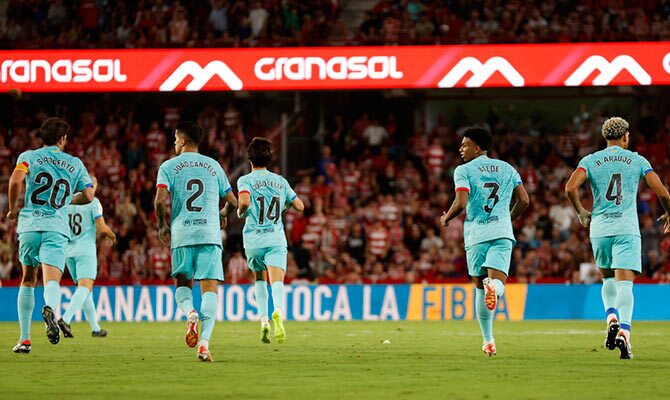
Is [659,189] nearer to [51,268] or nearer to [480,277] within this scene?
[480,277]

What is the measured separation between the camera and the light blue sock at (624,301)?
→ 11250mm

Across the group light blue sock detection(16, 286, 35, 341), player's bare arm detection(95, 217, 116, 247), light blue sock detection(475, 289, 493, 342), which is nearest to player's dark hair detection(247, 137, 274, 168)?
player's bare arm detection(95, 217, 116, 247)

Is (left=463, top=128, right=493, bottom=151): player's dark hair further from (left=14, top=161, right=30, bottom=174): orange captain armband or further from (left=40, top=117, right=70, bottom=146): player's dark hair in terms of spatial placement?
(left=14, top=161, right=30, bottom=174): orange captain armband

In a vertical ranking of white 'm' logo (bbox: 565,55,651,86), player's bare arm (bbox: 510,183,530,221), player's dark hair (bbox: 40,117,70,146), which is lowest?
player's bare arm (bbox: 510,183,530,221)

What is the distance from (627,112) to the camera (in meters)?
29.1

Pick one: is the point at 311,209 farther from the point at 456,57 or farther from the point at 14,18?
the point at 14,18

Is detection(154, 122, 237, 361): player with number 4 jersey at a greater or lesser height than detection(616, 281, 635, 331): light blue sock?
greater

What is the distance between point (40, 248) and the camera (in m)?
12.0

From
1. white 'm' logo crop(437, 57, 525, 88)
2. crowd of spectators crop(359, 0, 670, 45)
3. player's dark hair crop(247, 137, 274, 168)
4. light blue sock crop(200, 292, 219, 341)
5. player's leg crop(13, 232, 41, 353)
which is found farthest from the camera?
crowd of spectators crop(359, 0, 670, 45)

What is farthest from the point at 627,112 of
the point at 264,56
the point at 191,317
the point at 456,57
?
the point at 191,317

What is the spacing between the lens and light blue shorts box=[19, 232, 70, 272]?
1188 cm

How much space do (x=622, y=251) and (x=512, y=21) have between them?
15393mm

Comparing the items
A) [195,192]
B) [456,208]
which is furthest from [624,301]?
[195,192]

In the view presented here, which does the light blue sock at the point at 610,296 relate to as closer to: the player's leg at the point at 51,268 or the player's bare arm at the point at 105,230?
the player's leg at the point at 51,268
